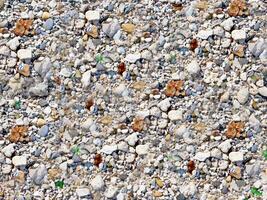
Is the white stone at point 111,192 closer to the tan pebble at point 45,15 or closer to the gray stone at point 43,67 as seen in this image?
the gray stone at point 43,67

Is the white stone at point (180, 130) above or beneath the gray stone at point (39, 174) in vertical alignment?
above

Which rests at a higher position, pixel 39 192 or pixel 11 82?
pixel 11 82

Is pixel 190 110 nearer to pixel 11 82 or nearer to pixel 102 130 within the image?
pixel 102 130

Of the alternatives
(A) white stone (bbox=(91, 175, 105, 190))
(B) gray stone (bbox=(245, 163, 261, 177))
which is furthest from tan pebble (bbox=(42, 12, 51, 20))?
(B) gray stone (bbox=(245, 163, 261, 177))

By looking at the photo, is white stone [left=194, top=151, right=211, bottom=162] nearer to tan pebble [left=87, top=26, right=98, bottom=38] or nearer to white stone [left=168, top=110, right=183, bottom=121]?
white stone [left=168, top=110, right=183, bottom=121]

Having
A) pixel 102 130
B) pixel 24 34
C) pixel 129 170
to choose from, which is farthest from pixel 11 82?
pixel 129 170

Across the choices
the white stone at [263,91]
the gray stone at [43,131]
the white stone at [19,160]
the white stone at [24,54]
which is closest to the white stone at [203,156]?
the white stone at [263,91]
